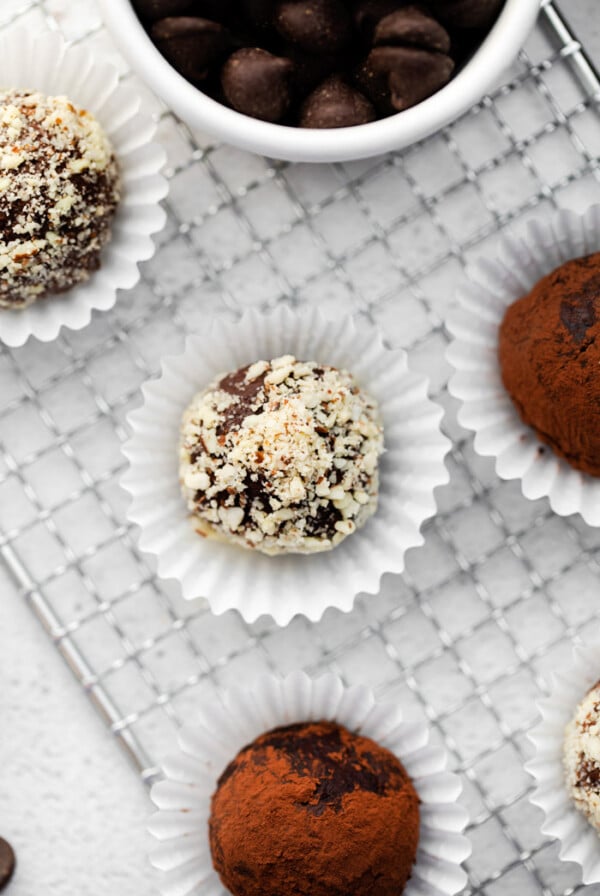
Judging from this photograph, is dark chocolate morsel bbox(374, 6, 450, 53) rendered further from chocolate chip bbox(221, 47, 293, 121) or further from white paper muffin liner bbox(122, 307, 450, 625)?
white paper muffin liner bbox(122, 307, 450, 625)

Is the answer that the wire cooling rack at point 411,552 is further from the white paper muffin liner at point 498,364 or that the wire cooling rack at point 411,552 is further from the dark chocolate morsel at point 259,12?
the dark chocolate morsel at point 259,12

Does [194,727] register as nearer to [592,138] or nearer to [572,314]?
[572,314]

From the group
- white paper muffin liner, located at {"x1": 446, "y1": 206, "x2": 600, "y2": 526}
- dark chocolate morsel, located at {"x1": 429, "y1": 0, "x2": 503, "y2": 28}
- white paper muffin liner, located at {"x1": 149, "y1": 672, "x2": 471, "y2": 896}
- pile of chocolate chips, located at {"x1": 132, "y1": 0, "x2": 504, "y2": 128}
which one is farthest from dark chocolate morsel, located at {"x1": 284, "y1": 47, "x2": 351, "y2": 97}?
white paper muffin liner, located at {"x1": 149, "y1": 672, "x2": 471, "y2": 896}

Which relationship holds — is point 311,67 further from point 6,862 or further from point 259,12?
point 6,862

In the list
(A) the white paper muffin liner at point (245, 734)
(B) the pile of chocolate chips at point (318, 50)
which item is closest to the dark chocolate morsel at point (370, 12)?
(B) the pile of chocolate chips at point (318, 50)

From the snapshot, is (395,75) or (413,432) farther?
(413,432)

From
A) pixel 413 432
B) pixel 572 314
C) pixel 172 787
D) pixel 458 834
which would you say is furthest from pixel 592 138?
pixel 172 787
